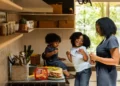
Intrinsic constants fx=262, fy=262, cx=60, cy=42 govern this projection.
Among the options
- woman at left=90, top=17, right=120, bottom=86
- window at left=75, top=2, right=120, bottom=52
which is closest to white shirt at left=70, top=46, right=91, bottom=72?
woman at left=90, top=17, right=120, bottom=86

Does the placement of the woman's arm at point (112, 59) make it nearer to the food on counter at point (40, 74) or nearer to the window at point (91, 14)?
the food on counter at point (40, 74)

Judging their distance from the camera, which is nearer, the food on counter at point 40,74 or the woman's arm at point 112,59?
the woman's arm at point 112,59

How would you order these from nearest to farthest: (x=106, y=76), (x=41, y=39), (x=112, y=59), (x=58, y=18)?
(x=112, y=59) → (x=106, y=76) → (x=58, y=18) → (x=41, y=39)

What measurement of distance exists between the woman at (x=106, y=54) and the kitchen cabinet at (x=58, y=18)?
105 inches

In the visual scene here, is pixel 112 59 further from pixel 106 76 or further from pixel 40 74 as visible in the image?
pixel 40 74

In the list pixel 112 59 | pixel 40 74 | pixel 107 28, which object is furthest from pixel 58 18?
pixel 112 59

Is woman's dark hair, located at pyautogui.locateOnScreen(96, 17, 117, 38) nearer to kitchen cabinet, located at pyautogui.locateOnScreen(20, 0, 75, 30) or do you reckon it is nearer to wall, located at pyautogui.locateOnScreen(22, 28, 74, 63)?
kitchen cabinet, located at pyautogui.locateOnScreen(20, 0, 75, 30)

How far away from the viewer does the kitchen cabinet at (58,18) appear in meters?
5.52

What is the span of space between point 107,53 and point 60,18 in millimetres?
3062

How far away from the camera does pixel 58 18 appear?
5.76 meters

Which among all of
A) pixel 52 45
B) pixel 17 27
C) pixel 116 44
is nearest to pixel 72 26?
pixel 52 45

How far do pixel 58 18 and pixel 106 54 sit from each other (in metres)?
3.07

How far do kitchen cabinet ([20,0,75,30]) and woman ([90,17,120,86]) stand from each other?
8.75 ft

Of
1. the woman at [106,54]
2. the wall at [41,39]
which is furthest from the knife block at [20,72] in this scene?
the wall at [41,39]
